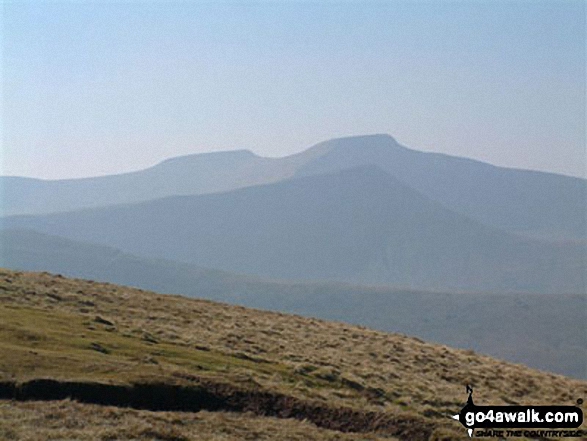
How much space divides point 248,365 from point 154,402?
1122 cm

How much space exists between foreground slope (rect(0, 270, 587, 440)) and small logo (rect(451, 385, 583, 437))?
1.25m

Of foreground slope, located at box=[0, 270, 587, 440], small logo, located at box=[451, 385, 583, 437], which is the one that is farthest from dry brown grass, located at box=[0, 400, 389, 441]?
small logo, located at box=[451, 385, 583, 437]

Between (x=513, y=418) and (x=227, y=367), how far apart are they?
1544 cm

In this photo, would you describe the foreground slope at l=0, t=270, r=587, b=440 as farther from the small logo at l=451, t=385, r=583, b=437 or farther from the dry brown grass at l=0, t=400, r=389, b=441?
the small logo at l=451, t=385, r=583, b=437

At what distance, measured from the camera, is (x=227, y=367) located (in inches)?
1617

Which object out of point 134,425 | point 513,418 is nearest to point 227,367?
point 134,425

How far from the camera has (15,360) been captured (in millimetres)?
33500

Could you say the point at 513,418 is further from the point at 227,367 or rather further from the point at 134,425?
the point at 134,425

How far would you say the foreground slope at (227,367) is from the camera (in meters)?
32.8

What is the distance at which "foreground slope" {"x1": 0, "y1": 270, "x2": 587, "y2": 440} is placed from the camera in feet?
108

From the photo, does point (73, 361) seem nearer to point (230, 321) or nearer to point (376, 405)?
point (376, 405)

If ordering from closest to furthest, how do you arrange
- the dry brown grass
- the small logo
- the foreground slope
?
the dry brown grass → the foreground slope → the small logo

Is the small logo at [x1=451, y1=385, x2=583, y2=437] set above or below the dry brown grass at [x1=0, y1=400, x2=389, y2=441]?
below

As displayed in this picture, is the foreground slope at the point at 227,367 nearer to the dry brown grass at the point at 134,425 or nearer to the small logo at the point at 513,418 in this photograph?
the dry brown grass at the point at 134,425
